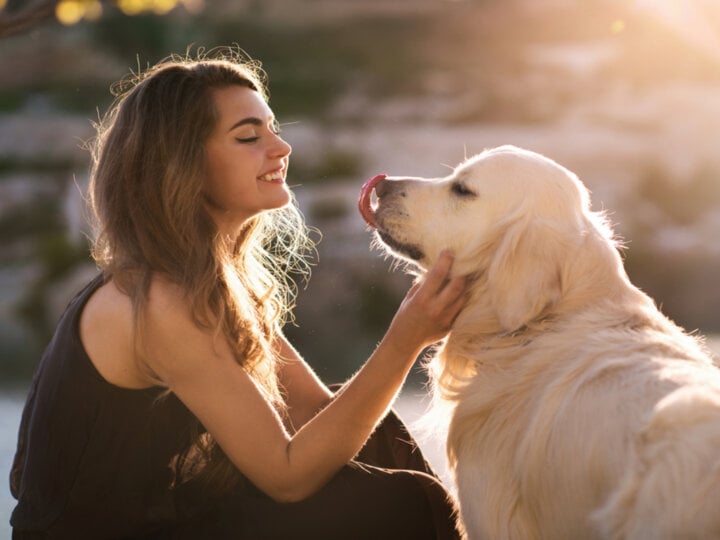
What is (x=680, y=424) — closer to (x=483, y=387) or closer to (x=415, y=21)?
(x=483, y=387)

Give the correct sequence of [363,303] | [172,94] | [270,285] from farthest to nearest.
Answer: [363,303] < [270,285] < [172,94]

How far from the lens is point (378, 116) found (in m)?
13.7

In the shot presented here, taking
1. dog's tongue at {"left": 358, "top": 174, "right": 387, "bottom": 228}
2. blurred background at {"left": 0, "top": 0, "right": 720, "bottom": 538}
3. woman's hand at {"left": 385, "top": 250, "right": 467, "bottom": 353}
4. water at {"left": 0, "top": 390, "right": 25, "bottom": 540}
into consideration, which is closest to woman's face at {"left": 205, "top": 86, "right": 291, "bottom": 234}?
dog's tongue at {"left": 358, "top": 174, "right": 387, "bottom": 228}

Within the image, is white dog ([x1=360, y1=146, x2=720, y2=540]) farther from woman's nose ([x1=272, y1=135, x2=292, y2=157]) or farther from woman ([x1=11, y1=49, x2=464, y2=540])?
woman's nose ([x1=272, y1=135, x2=292, y2=157])

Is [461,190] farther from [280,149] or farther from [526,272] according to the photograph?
[280,149]

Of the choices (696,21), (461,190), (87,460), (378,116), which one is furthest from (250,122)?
(696,21)

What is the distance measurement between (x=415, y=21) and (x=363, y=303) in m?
Answer: 10.9

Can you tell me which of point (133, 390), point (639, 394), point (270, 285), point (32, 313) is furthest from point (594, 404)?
point (32, 313)

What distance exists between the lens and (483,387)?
8.37 ft

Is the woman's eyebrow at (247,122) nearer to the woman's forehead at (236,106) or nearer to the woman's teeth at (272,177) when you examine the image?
the woman's forehead at (236,106)

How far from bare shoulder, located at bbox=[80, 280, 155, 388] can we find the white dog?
0.82 metres

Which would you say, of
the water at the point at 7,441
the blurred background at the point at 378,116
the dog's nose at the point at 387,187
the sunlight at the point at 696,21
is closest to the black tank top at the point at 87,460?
the dog's nose at the point at 387,187

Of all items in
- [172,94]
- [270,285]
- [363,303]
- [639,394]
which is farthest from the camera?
[363,303]

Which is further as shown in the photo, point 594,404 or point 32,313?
point 32,313
